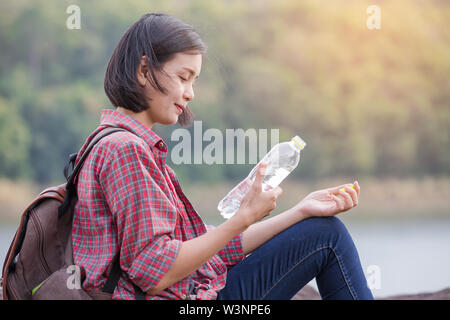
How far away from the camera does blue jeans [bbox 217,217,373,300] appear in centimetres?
109

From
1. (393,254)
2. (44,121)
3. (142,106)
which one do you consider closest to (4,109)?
(44,121)

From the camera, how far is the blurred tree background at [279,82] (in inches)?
289

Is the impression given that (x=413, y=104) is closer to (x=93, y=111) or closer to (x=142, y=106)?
(x=93, y=111)

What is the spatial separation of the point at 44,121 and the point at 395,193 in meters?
5.23

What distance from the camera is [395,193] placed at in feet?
27.8

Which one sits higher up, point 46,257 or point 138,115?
point 138,115

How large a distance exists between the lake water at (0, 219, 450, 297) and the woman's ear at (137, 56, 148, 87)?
82.3 inches

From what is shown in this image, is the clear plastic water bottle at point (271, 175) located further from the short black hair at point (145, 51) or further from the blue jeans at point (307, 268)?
the short black hair at point (145, 51)

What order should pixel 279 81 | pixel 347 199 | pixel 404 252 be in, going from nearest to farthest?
pixel 347 199 → pixel 404 252 → pixel 279 81

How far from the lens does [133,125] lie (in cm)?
103

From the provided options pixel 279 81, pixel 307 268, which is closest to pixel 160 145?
pixel 307 268

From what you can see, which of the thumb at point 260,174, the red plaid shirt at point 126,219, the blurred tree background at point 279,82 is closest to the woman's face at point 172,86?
the red plaid shirt at point 126,219

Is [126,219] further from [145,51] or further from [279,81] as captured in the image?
[279,81]

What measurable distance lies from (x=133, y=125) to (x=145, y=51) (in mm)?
147
